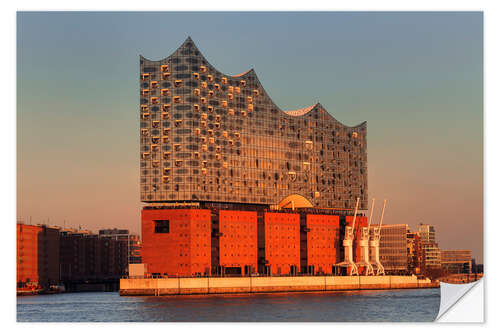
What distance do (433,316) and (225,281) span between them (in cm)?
4568

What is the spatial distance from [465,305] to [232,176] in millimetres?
73520

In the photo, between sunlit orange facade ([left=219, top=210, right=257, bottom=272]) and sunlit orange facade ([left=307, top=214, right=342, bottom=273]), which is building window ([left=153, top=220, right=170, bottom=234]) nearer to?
sunlit orange facade ([left=219, top=210, right=257, bottom=272])

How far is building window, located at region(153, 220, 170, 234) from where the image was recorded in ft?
395

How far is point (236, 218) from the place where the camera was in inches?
5049

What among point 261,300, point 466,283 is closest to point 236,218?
point 261,300

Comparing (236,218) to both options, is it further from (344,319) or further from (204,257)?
(344,319)

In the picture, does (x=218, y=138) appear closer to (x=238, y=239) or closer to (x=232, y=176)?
(x=232, y=176)

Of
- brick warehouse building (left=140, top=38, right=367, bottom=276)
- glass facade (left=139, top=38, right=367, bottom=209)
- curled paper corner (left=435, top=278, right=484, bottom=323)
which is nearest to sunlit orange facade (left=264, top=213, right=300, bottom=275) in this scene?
brick warehouse building (left=140, top=38, right=367, bottom=276)

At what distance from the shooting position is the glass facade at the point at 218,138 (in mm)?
119938

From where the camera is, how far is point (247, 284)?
4852 inches

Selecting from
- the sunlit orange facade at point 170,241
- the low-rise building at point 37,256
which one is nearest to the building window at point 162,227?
the sunlit orange facade at point 170,241

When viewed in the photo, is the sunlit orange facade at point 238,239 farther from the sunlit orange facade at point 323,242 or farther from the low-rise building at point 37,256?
the low-rise building at point 37,256

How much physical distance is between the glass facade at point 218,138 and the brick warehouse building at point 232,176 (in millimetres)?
130

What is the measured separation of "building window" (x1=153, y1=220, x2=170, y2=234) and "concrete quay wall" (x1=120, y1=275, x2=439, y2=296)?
23.2ft
